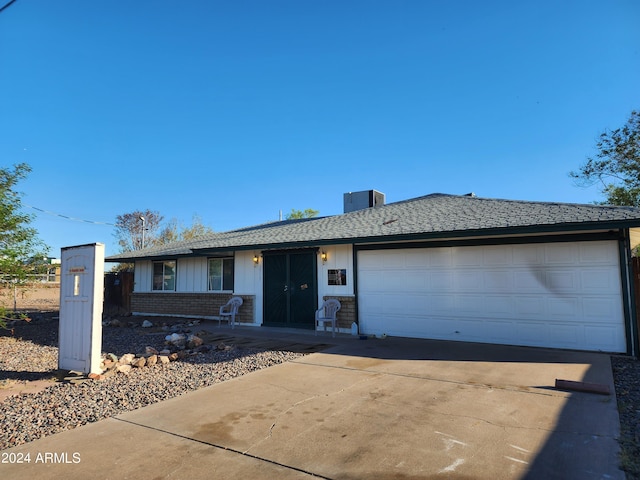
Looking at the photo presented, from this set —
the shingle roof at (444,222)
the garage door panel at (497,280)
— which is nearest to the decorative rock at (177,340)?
the shingle roof at (444,222)

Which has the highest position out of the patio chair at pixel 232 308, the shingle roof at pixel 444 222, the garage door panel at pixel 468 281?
the shingle roof at pixel 444 222

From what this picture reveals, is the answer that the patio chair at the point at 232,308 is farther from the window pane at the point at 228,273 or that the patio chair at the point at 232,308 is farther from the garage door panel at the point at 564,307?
the garage door panel at the point at 564,307

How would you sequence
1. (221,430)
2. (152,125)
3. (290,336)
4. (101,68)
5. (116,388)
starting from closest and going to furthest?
1. (221,430)
2. (116,388)
3. (290,336)
4. (101,68)
5. (152,125)

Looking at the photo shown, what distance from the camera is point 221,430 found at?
12.1 ft

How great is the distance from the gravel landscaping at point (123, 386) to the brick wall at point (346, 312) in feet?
9.07

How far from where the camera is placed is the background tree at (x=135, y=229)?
114ft

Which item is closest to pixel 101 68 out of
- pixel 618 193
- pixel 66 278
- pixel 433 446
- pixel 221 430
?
pixel 66 278

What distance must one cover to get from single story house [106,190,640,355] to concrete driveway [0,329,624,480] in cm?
206

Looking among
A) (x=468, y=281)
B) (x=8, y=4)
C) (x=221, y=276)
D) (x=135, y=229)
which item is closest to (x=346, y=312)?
(x=468, y=281)

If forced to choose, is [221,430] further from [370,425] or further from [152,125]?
[152,125]

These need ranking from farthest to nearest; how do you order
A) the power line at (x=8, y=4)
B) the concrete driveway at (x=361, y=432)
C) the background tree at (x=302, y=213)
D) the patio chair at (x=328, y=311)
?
the background tree at (x=302, y=213)
the patio chair at (x=328, y=311)
the power line at (x=8, y=4)
the concrete driveway at (x=361, y=432)

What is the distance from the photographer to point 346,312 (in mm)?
10078

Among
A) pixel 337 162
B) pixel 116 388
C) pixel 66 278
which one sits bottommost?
pixel 116 388

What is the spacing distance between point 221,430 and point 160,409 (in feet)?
3.82
